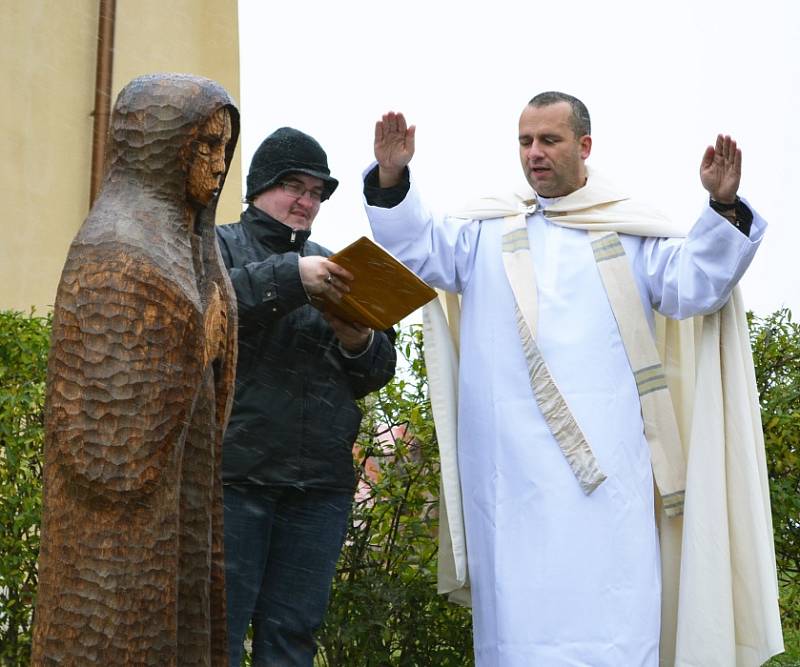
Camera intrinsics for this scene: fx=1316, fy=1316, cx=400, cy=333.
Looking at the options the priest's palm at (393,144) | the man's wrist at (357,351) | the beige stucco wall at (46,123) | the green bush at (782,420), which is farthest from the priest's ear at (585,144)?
the beige stucco wall at (46,123)

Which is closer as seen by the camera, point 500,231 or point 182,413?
point 182,413

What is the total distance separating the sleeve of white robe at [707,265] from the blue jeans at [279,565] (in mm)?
1481

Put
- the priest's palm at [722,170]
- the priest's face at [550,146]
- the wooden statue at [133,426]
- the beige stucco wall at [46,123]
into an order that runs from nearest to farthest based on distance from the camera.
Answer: the wooden statue at [133,426] < the priest's palm at [722,170] < the priest's face at [550,146] < the beige stucco wall at [46,123]

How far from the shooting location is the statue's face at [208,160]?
105 inches

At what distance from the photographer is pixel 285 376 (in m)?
4.25

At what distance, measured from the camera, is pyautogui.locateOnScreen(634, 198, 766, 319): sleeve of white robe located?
4.60 meters

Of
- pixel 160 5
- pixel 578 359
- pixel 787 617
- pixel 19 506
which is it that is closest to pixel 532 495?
pixel 578 359

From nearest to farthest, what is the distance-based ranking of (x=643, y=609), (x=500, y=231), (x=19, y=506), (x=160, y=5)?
(x=643, y=609)
(x=500, y=231)
(x=19, y=506)
(x=160, y=5)

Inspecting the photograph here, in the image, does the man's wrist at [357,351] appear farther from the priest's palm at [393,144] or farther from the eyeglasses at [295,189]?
the priest's palm at [393,144]

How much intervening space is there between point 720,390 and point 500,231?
102 centimetres

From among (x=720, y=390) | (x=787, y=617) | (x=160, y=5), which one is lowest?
(x=787, y=617)

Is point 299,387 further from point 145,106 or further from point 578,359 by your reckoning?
point 145,106

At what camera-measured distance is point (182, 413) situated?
2473mm

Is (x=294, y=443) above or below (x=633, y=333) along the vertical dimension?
below
